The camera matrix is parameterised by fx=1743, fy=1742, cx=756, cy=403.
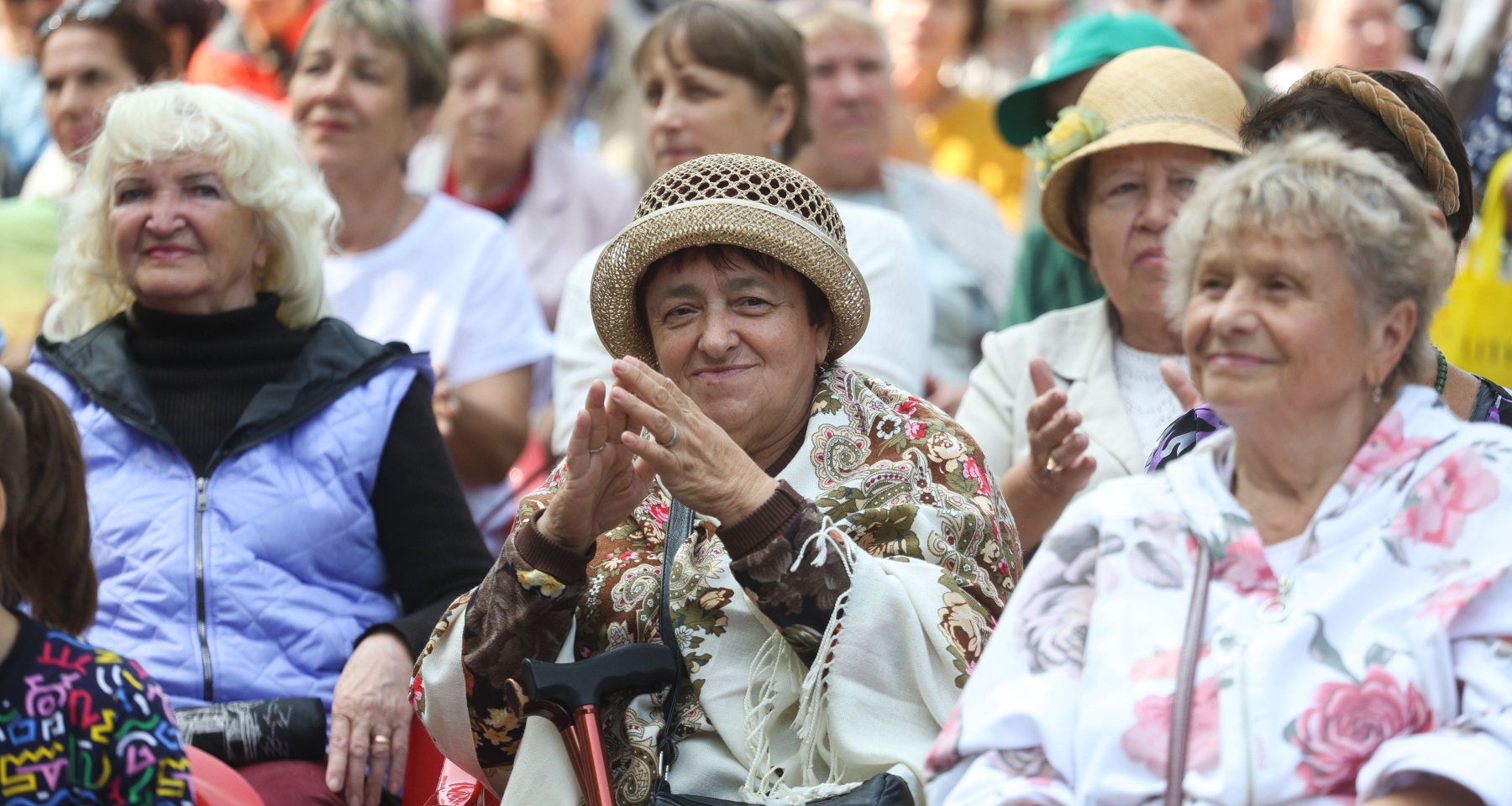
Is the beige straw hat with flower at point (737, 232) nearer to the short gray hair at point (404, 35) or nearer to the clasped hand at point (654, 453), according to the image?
the clasped hand at point (654, 453)

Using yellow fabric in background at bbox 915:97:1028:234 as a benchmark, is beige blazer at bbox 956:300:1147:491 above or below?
below

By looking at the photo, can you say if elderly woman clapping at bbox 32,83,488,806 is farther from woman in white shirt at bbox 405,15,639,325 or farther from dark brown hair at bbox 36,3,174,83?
woman in white shirt at bbox 405,15,639,325

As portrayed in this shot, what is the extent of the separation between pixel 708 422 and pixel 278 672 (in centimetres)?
134

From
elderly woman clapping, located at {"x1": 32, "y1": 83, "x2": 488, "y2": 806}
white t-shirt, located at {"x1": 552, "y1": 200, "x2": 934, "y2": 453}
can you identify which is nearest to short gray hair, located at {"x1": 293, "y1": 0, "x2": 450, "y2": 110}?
white t-shirt, located at {"x1": 552, "y1": 200, "x2": 934, "y2": 453}

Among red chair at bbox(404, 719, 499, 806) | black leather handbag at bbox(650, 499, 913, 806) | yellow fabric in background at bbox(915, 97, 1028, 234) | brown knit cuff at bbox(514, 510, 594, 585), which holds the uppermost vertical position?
yellow fabric in background at bbox(915, 97, 1028, 234)

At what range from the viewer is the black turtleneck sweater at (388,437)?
150 inches

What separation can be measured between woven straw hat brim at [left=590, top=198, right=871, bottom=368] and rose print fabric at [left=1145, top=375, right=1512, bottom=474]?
1.97 ft

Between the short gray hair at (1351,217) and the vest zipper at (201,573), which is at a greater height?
the short gray hair at (1351,217)

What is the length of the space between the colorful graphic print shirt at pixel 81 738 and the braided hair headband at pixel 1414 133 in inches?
85.4

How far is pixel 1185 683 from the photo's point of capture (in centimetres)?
222

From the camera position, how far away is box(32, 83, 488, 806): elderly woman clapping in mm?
3625

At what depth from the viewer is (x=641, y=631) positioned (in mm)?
3062

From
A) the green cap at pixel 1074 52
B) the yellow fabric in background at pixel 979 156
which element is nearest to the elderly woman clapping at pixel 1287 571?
the green cap at pixel 1074 52

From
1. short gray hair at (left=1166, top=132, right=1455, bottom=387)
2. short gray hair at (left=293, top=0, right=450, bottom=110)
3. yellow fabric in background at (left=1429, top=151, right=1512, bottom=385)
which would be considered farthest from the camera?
short gray hair at (left=293, top=0, right=450, bottom=110)
